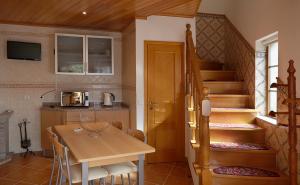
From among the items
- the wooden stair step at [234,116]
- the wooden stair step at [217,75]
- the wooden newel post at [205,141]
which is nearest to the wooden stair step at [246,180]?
the wooden newel post at [205,141]

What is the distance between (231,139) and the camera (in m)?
3.37

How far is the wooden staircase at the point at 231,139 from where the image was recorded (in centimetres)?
271

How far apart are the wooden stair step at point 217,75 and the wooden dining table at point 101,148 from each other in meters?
2.01

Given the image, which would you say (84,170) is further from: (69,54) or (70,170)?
(69,54)

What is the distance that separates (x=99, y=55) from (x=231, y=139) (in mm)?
2782

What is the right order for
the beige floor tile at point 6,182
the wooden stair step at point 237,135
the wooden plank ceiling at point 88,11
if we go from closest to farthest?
the wooden stair step at point 237,135
the beige floor tile at point 6,182
the wooden plank ceiling at point 88,11

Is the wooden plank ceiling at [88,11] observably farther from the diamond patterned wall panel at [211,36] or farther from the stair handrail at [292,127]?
the stair handrail at [292,127]

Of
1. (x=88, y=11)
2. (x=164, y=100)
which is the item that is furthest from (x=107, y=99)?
(x=88, y=11)

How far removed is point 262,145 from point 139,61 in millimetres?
2142

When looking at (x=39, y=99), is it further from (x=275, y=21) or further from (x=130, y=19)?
(x=275, y=21)

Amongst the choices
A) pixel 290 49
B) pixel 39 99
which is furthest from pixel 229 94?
pixel 39 99

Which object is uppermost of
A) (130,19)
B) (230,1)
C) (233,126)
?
(230,1)

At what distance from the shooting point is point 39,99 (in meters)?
4.95

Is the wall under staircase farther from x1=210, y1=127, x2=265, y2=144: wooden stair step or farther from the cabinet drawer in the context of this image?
the cabinet drawer
